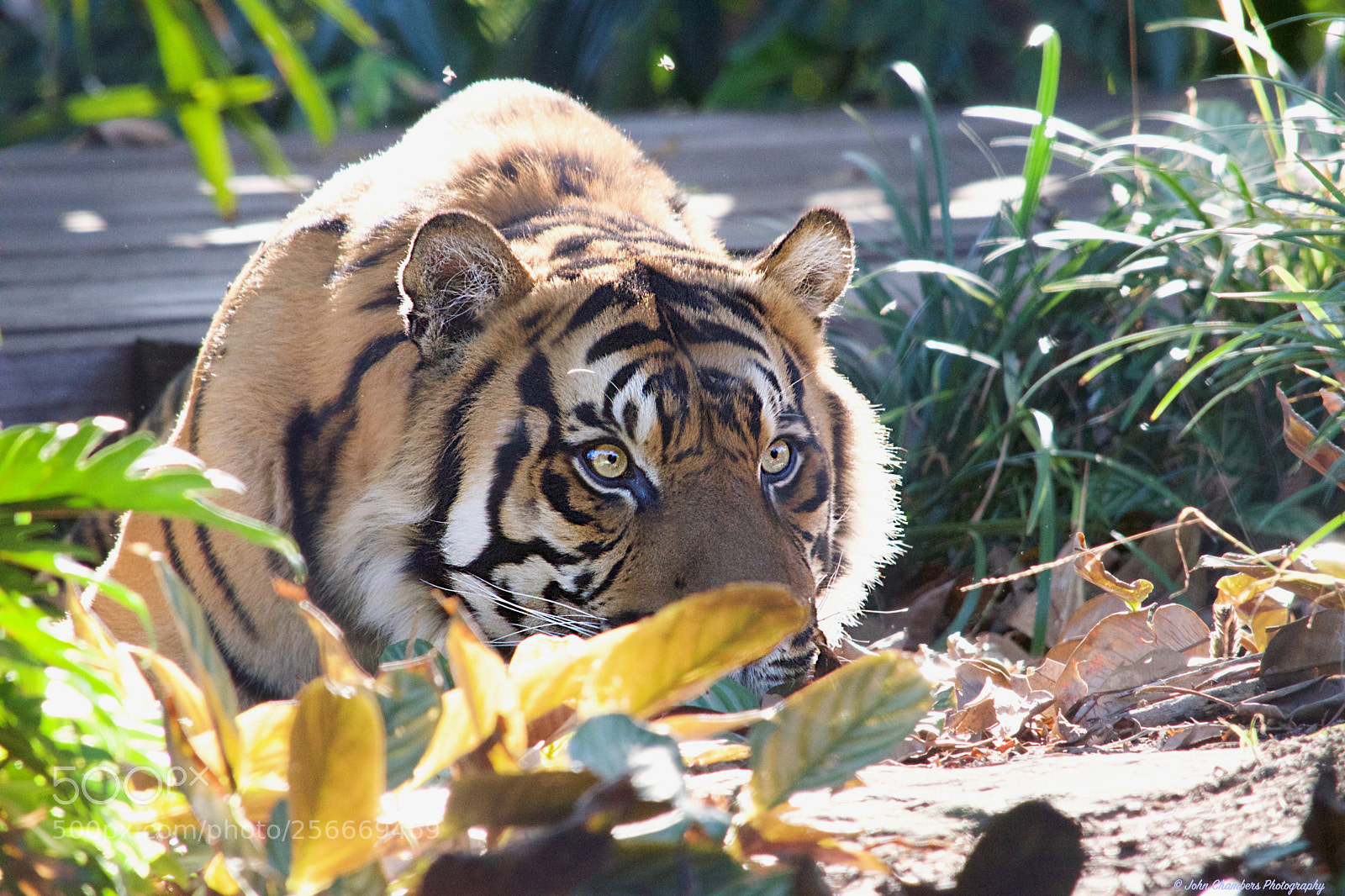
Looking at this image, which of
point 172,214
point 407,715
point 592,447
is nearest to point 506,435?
point 592,447

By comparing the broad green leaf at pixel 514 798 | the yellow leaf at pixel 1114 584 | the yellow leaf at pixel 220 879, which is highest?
the broad green leaf at pixel 514 798

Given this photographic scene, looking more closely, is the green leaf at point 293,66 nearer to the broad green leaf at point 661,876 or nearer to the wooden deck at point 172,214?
the broad green leaf at point 661,876

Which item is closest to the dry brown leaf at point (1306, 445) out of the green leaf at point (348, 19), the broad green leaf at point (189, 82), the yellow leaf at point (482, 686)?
Answer: the yellow leaf at point (482, 686)

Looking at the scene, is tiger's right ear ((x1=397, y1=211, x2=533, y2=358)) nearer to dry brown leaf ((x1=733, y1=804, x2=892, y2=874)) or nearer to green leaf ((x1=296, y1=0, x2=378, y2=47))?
green leaf ((x1=296, y1=0, x2=378, y2=47))

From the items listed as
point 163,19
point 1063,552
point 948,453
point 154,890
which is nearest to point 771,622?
point 154,890

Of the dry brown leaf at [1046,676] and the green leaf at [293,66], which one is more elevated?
the green leaf at [293,66]

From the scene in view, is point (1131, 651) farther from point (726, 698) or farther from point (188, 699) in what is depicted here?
point (188, 699)

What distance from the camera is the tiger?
1.99 metres

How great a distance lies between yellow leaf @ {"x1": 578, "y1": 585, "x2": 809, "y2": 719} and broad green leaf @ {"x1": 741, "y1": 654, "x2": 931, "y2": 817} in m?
0.07

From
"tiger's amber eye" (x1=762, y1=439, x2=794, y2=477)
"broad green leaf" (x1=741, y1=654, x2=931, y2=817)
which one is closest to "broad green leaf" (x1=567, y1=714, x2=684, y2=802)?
"broad green leaf" (x1=741, y1=654, x2=931, y2=817)

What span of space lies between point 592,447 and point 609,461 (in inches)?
1.6

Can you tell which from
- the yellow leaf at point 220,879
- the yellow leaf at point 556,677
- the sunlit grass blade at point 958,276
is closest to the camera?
the yellow leaf at point 220,879

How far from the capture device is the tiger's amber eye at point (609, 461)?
2012 mm

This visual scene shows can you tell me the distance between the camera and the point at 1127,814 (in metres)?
1.11
